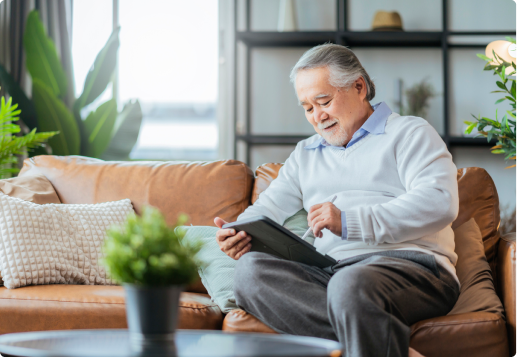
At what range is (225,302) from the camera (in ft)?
4.61

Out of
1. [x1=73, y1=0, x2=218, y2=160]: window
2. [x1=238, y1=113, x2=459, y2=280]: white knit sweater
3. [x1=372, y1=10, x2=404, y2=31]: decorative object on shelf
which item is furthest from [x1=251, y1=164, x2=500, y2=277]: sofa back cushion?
[x1=73, y1=0, x2=218, y2=160]: window

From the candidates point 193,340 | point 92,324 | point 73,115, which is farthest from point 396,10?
point 193,340

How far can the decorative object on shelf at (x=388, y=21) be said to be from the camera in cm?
276

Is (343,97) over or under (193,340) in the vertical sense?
over

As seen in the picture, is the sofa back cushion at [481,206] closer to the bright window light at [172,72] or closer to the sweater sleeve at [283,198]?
the sweater sleeve at [283,198]

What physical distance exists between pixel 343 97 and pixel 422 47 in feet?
5.47

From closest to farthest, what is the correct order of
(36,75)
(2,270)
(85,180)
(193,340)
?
1. (193,340)
2. (2,270)
3. (85,180)
4. (36,75)

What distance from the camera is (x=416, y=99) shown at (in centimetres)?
287

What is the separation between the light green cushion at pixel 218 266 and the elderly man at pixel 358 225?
0.06 m

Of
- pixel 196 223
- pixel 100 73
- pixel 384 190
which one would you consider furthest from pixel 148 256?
pixel 100 73

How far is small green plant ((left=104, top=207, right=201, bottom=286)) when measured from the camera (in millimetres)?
690

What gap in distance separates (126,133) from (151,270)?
251 centimetres

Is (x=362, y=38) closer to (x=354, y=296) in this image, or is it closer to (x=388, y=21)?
(x=388, y=21)

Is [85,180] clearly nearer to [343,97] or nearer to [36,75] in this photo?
[343,97]
